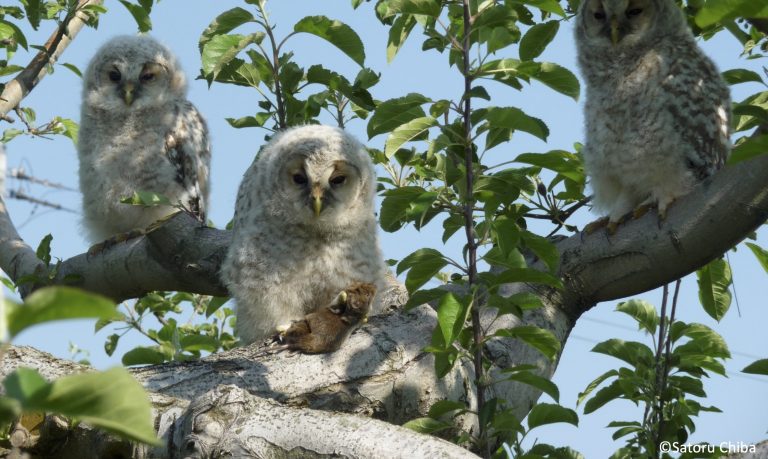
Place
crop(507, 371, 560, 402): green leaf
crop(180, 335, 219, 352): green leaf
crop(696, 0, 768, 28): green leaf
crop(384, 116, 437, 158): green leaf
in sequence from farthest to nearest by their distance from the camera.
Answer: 1. crop(180, 335, 219, 352): green leaf
2. crop(384, 116, 437, 158): green leaf
3. crop(507, 371, 560, 402): green leaf
4. crop(696, 0, 768, 28): green leaf

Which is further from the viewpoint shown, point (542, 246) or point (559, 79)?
point (559, 79)

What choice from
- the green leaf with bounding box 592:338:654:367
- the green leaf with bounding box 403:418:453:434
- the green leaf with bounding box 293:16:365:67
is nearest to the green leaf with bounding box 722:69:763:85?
the green leaf with bounding box 592:338:654:367

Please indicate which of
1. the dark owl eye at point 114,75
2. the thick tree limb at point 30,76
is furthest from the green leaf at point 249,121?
the dark owl eye at point 114,75

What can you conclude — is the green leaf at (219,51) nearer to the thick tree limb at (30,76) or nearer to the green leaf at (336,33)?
the green leaf at (336,33)

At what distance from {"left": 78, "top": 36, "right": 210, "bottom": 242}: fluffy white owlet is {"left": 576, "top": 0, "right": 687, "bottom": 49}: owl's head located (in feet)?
9.10

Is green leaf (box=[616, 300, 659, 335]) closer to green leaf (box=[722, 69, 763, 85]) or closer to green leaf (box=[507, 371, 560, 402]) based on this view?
green leaf (box=[722, 69, 763, 85])

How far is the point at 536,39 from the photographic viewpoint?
13.8 ft

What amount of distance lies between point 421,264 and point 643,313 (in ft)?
4.98

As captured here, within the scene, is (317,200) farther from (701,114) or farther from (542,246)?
(701,114)

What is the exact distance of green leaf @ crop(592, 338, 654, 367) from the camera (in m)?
4.10

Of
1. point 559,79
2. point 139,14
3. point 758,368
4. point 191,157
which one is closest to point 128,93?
point 191,157

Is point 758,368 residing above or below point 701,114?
below

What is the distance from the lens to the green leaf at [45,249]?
5137mm

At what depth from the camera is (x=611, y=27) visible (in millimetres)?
5090
